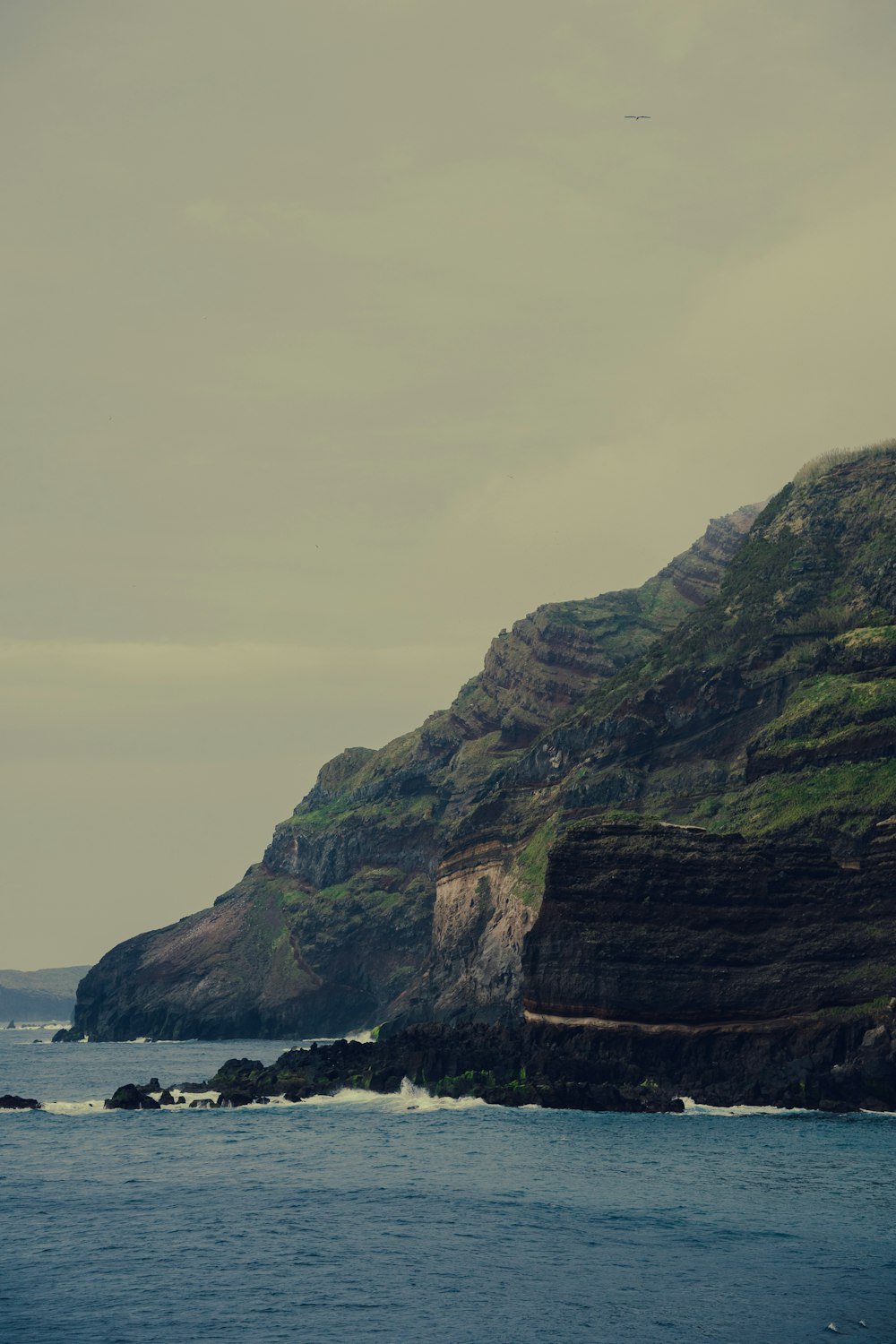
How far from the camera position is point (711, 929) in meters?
121

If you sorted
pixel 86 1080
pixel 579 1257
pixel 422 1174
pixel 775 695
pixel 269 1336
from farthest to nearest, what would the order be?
pixel 775 695 → pixel 86 1080 → pixel 422 1174 → pixel 579 1257 → pixel 269 1336

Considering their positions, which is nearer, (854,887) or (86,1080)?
(854,887)

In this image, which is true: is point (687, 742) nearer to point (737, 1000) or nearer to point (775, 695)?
point (775, 695)

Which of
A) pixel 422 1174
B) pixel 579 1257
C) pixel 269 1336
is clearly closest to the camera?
pixel 269 1336

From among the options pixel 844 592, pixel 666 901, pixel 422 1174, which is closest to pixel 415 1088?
pixel 666 901

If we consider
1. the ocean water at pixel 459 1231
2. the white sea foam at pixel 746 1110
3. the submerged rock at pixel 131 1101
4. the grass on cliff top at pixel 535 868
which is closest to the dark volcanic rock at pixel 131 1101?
the submerged rock at pixel 131 1101

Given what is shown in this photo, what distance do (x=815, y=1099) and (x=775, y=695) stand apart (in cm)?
8103

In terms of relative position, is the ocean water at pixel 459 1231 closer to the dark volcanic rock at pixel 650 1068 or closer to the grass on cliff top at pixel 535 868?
the dark volcanic rock at pixel 650 1068

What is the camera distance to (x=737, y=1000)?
383ft

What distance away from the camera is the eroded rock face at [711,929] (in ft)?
382

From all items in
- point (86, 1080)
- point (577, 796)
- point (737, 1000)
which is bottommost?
point (86, 1080)

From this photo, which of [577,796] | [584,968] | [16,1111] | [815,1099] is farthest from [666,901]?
[577,796]

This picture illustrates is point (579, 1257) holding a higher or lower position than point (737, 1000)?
lower

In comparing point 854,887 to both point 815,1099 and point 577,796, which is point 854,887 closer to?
point 815,1099
